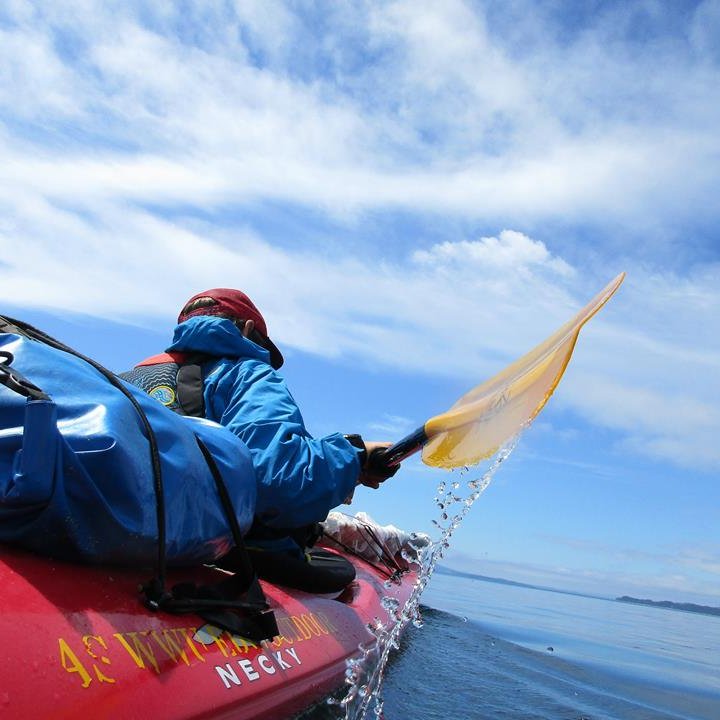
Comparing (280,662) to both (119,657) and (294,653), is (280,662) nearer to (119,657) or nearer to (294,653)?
(294,653)

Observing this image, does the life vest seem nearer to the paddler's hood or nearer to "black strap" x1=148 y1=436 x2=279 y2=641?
the paddler's hood

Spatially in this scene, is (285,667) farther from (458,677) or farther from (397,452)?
(458,677)

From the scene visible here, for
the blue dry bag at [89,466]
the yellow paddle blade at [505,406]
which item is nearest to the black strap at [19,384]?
the blue dry bag at [89,466]

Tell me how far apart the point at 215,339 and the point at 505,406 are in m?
1.71

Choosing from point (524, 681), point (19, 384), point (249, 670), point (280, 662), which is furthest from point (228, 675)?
point (524, 681)

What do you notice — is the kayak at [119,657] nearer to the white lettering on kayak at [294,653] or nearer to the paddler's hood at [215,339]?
the white lettering on kayak at [294,653]

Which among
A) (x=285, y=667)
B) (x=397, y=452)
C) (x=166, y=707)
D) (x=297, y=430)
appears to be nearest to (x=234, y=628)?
(x=285, y=667)

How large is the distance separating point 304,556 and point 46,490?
218cm

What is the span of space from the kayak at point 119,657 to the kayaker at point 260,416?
50 centimetres

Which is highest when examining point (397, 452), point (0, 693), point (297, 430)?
point (397, 452)

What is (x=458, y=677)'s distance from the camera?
513 centimetres

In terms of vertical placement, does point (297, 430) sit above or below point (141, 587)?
above

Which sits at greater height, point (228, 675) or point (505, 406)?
point (505, 406)

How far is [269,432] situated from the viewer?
2.95 m
